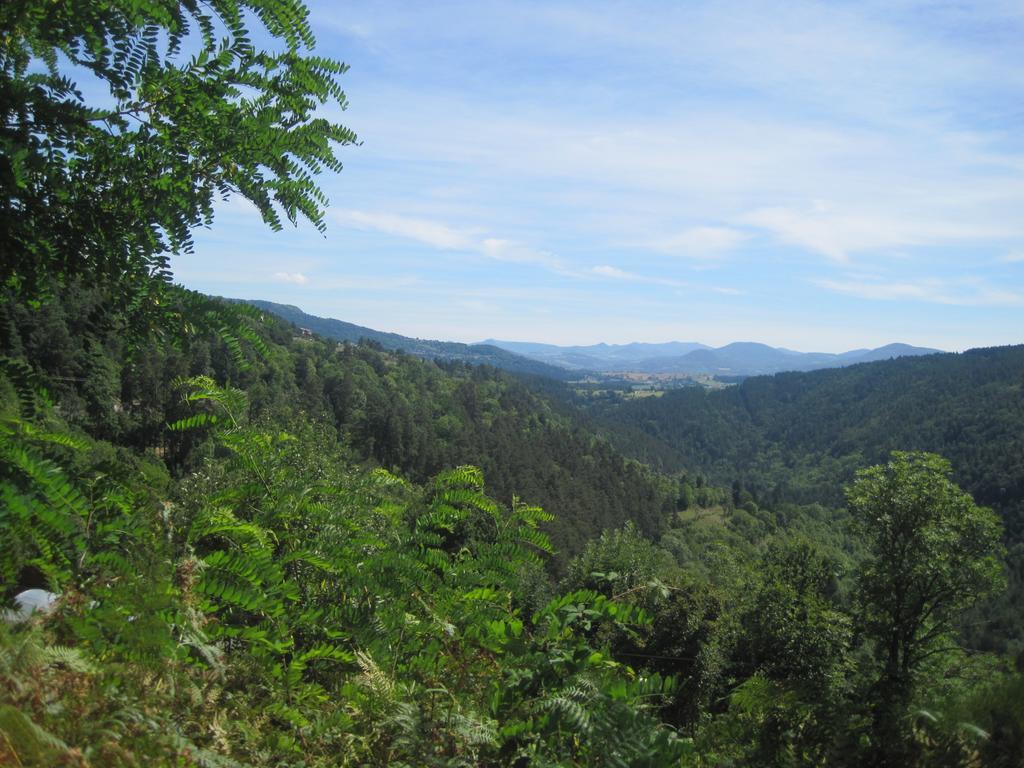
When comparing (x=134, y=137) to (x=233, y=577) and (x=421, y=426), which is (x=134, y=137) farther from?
(x=421, y=426)

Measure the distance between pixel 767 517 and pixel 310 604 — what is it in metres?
120

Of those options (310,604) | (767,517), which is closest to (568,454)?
(767,517)

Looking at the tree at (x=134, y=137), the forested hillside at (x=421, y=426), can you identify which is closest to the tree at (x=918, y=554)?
the tree at (x=134, y=137)

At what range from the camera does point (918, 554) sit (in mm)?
15359

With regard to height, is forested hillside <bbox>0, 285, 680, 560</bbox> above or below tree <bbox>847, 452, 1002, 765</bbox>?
below

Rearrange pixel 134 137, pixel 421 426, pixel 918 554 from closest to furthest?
pixel 134 137 < pixel 918 554 < pixel 421 426

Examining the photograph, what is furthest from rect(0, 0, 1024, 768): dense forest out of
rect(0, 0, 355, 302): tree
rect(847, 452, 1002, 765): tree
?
rect(847, 452, 1002, 765): tree

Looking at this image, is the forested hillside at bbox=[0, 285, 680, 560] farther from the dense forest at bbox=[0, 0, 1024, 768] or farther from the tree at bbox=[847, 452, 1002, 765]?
the dense forest at bbox=[0, 0, 1024, 768]

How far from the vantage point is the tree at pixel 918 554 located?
15086 mm

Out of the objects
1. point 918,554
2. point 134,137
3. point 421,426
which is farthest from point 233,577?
point 421,426

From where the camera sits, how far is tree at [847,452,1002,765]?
49.5 ft

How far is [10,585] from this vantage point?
186cm

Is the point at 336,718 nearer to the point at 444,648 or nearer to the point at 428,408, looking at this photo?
the point at 444,648

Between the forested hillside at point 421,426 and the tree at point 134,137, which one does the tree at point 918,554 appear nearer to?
the tree at point 134,137
